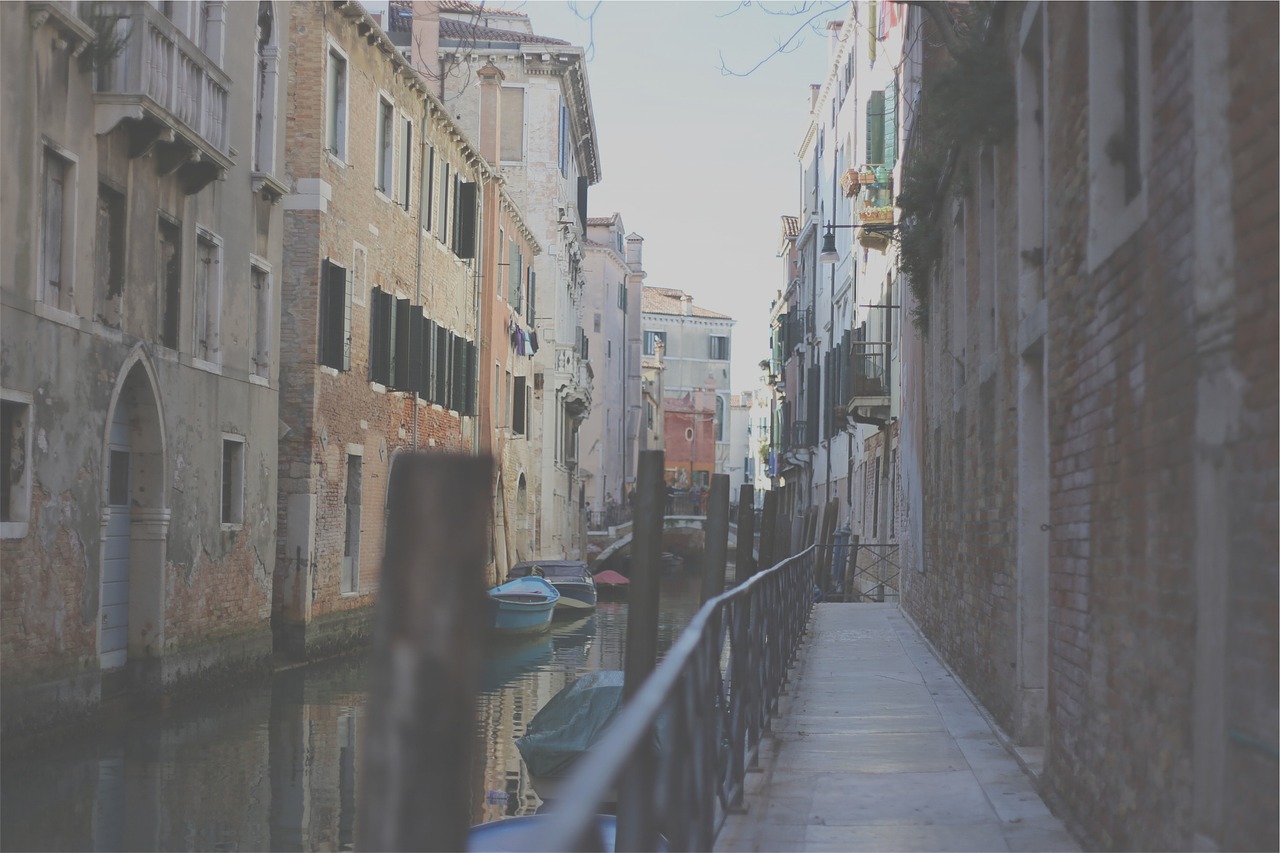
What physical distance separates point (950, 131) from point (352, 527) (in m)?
14.4

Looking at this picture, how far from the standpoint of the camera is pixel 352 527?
22.0 m

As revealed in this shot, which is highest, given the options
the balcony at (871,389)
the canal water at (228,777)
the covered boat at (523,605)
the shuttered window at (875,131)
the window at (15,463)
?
the shuttered window at (875,131)

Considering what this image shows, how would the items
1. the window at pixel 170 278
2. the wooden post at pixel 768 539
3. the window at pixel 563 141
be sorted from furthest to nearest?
the window at pixel 563 141, the window at pixel 170 278, the wooden post at pixel 768 539

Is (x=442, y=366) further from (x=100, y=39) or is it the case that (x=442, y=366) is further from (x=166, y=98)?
(x=100, y=39)

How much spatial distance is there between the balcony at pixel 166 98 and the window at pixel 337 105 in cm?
464

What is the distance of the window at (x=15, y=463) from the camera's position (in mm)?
11391

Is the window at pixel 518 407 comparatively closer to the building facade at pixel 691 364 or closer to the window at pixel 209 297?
the window at pixel 209 297

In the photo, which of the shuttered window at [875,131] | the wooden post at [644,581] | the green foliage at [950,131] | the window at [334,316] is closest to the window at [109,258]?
the window at [334,316]

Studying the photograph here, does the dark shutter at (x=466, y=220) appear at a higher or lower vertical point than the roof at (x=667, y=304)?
lower

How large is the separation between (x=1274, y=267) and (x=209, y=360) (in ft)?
47.0

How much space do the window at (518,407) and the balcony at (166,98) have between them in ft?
56.6

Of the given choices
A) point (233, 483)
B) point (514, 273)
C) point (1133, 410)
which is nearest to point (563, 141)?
point (514, 273)

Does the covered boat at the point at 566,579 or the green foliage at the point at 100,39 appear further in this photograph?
the covered boat at the point at 566,579

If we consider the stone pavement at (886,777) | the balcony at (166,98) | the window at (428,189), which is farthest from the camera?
the window at (428,189)
